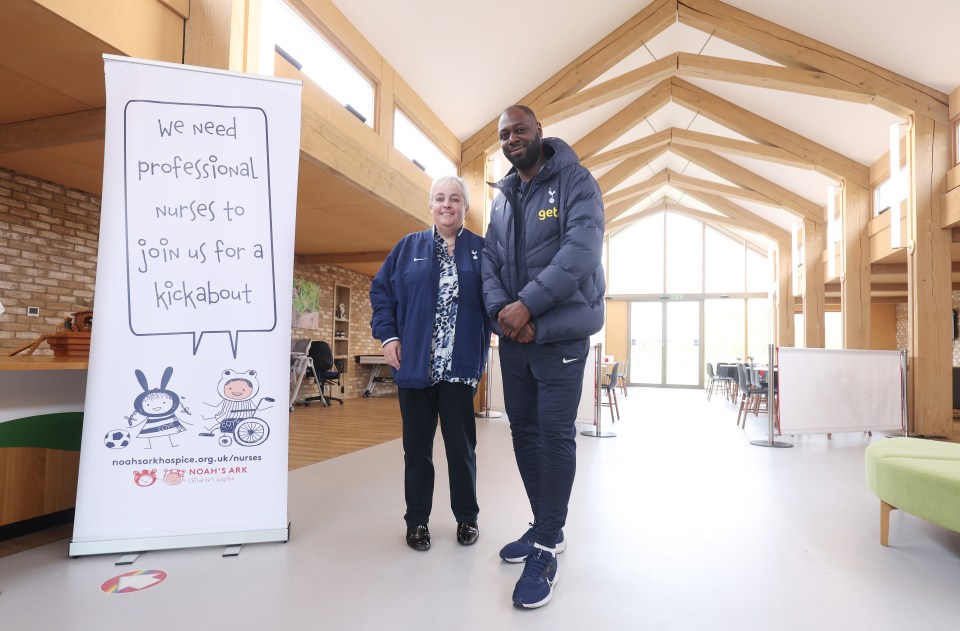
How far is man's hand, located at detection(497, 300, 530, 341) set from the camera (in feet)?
5.79

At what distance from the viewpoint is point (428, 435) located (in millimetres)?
2232

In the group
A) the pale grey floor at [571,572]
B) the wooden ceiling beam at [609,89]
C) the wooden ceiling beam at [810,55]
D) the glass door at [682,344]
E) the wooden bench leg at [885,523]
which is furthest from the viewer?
the glass door at [682,344]

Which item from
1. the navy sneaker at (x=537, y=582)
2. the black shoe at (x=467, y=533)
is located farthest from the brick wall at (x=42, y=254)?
the navy sneaker at (x=537, y=582)

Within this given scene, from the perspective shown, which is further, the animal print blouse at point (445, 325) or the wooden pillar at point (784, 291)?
the wooden pillar at point (784, 291)

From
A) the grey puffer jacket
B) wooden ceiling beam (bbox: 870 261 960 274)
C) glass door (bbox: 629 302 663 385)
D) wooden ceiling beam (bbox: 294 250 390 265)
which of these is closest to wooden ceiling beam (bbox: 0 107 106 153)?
the grey puffer jacket

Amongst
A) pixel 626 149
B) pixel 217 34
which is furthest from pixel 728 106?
pixel 217 34

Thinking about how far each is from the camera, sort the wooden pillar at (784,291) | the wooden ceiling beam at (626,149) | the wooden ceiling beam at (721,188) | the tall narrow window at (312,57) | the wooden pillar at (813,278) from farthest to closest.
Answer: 1. the wooden pillar at (784,291)
2. the wooden ceiling beam at (721,188)
3. the wooden pillar at (813,278)
4. the wooden ceiling beam at (626,149)
5. the tall narrow window at (312,57)

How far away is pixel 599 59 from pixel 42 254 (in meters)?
6.47

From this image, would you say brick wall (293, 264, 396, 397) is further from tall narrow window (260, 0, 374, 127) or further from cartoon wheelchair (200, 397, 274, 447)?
cartoon wheelchair (200, 397, 274, 447)

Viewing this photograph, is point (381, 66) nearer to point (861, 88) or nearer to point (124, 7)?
point (124, 7)

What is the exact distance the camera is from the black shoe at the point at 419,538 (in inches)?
85.2

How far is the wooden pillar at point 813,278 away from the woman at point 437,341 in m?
10.0

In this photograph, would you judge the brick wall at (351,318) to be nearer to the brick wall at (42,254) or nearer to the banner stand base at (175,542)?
the brick wall at (42,254)

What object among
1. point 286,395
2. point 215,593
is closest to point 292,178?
point 286,395
